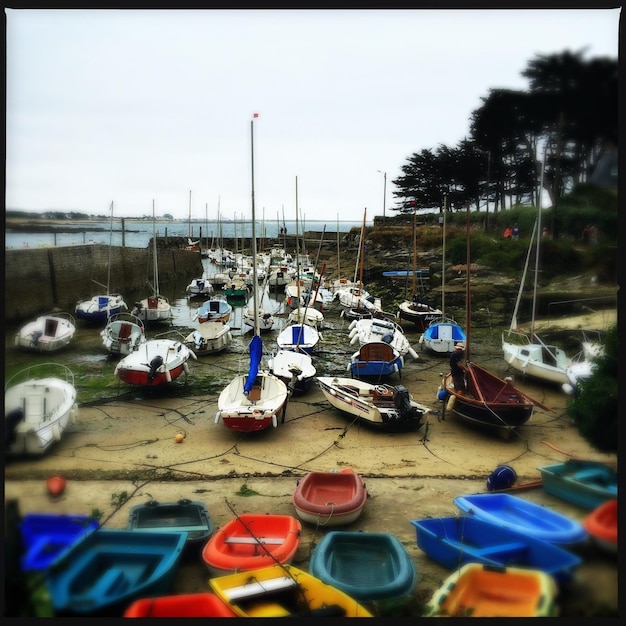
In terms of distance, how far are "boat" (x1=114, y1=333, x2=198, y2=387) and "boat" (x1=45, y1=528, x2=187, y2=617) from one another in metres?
7.15

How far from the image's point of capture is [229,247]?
6550cm

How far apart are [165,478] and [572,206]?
7529 mm

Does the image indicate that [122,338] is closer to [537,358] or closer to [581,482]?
[537,358]

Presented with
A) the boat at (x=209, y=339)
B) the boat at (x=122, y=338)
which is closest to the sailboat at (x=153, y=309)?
the boat at (x=209, y=339)

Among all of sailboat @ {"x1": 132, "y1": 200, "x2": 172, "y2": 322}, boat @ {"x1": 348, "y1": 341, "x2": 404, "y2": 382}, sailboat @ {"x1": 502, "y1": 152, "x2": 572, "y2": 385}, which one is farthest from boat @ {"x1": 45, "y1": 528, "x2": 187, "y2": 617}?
sailboat @ {"x1": 132, "y1": 200, "x2": 172, "y2": 322}

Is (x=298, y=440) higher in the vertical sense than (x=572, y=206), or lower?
lower

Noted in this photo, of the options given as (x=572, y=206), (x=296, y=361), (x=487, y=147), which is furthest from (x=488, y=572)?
(x=487, y=147)

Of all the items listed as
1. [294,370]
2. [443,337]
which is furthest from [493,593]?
[443,337]

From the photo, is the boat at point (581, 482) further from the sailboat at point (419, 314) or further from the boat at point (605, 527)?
the sailboat at point (419, 314)

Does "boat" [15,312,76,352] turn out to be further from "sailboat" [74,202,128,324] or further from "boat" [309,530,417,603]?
"boat" [309,530,417,603]

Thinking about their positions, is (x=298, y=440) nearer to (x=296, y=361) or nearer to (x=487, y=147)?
(x=296, y=361)

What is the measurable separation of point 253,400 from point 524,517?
5.92m

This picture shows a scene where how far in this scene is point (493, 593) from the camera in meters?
4.71

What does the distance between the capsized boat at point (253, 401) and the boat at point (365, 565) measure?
13.4 ft
